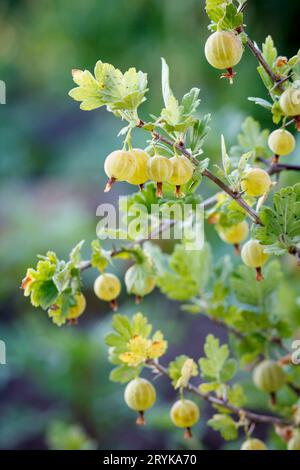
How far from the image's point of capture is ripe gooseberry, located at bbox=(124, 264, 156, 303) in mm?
528

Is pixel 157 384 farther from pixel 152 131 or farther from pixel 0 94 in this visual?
pixel 152 131

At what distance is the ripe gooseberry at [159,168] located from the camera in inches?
16.0

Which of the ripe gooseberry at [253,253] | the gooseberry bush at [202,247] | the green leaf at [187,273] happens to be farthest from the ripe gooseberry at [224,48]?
the green leaf at [187,273]

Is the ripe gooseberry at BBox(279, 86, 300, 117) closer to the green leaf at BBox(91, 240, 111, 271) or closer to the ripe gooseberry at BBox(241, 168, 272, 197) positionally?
the ripe gooseberry at BBox(241, 168, 272, 197)

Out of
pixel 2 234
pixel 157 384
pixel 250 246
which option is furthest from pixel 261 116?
pixel 250 246

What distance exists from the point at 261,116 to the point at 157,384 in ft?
3.13

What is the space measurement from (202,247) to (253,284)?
0.07m

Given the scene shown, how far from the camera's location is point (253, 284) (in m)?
0.63

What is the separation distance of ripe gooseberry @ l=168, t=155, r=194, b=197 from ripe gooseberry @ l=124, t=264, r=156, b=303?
131mm

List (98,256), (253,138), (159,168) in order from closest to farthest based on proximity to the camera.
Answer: (159,168)
(98,256)
(253,138)

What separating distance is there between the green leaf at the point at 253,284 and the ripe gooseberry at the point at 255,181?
7.2 inches

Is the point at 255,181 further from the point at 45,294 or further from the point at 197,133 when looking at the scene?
the point at 45,294

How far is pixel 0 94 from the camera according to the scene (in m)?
0.86

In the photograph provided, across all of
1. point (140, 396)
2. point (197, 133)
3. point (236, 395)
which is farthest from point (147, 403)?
point (197, 133)
